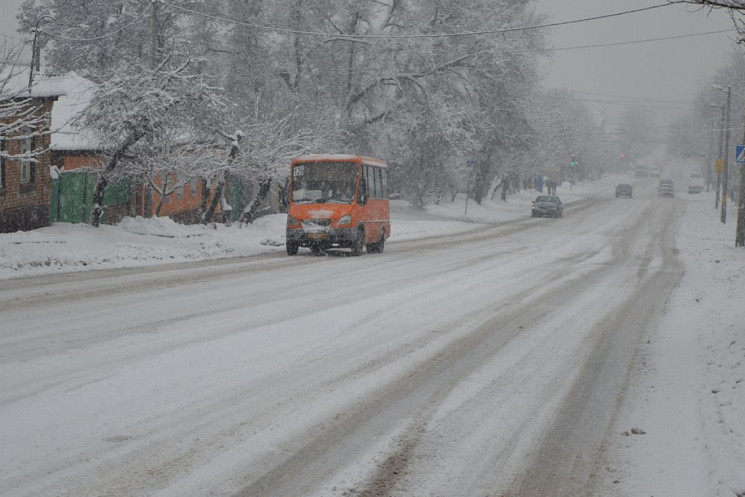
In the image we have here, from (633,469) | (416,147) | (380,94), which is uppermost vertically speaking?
(380,94)

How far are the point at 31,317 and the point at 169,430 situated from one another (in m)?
5.20

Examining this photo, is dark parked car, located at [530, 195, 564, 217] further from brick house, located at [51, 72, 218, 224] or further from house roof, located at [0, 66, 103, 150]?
house roof, located at [0, 66, 103, 150]

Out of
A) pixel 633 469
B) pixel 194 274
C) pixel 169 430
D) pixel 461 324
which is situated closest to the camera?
pixel 633 469

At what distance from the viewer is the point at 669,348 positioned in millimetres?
9664

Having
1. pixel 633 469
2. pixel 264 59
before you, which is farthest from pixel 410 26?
pixel 633 469

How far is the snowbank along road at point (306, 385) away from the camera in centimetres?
490

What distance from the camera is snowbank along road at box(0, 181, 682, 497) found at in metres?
4.90

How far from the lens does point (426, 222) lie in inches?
1658

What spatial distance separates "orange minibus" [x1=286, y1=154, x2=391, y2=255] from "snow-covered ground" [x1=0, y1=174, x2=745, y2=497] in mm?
1560

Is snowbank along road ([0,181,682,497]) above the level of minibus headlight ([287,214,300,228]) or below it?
below

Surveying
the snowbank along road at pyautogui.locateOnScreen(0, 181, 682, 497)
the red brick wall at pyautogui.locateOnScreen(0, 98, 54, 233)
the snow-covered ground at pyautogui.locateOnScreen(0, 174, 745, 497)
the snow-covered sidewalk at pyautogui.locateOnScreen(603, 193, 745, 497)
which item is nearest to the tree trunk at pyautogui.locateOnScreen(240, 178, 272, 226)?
the snow-covered ground at pyautogui.locateOnScreen(0, 174, 745, 497)

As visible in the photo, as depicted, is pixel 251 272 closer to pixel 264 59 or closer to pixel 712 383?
pixel 712 383

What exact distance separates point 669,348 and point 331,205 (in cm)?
1393

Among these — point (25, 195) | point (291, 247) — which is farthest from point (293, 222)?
point (25, 195)
